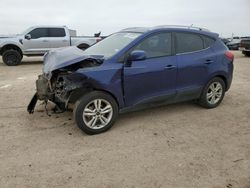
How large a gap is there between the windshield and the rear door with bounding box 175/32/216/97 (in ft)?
3.05

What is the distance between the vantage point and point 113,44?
5055mm

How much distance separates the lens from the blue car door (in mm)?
4488

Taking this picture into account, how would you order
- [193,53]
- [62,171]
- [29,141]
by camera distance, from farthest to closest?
[193,53]
[29,141]
[62,171]

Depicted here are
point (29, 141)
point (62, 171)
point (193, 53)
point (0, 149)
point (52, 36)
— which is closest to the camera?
point (62, 171)

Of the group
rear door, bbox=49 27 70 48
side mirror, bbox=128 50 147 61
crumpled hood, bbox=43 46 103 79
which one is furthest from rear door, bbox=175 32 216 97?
rear door, bbox=49 27 70 48

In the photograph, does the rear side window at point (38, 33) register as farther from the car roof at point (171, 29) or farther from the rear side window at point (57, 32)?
the car roof at point (171, 29)

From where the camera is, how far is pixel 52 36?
1404cm

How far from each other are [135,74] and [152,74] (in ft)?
1.13

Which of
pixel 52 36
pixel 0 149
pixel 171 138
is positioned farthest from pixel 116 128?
pixel 52 36

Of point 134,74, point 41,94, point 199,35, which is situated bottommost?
point 41,94

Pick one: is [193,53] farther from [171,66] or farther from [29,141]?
[29,141]

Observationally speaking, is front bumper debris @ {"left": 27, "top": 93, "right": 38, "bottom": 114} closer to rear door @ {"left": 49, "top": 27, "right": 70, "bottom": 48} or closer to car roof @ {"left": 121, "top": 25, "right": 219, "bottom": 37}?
car roof @ {"left": 121, "top": 25, "right": 219, "bottom": 37}

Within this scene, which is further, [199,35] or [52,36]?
[52,36]

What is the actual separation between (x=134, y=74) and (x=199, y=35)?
1836mm
